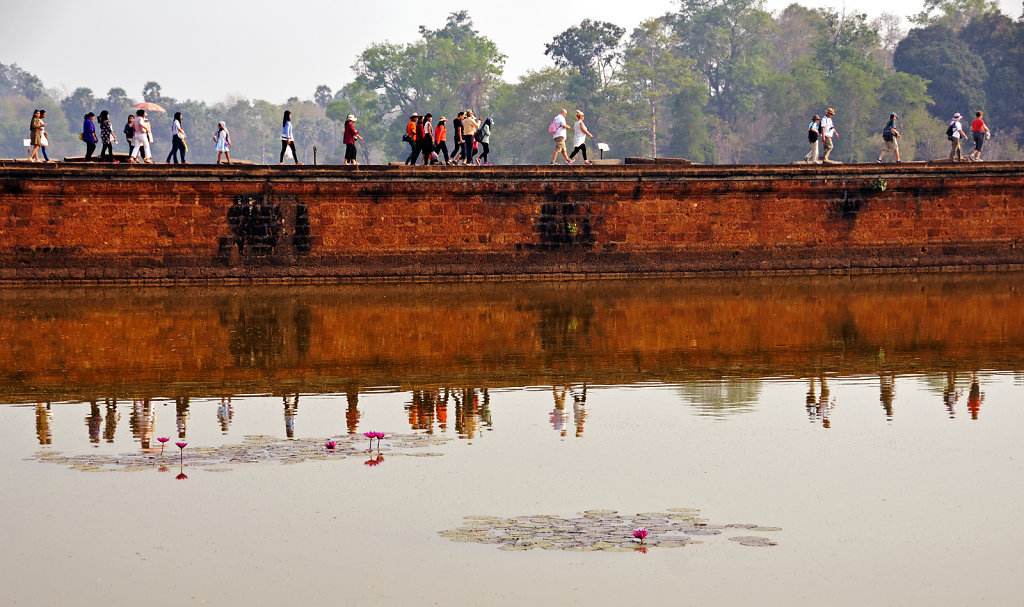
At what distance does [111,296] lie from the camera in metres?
17.6

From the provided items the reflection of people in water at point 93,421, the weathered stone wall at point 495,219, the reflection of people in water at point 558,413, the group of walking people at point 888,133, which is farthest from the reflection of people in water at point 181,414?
the group of walking people at point 888,133

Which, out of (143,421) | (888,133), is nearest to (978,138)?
Answer: (888,133)

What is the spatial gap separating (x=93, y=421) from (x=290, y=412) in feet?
4.23

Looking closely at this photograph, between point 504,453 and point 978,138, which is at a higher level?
point 978,138

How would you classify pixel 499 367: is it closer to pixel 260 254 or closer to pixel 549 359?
pixel 549 359

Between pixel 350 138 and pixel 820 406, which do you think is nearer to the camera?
pixel 820 406

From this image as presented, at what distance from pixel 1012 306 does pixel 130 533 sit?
38.7ft

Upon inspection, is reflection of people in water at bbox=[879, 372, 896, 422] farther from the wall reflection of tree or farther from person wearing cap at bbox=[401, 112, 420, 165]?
person wearing cap at bbox=[401, 112, 420, 165]

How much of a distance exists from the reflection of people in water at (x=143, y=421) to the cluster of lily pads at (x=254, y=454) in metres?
0.35

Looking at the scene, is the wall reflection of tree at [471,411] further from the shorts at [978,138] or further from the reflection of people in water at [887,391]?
the shorts at [978,138]

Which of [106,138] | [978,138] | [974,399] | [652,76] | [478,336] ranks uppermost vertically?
[652,76]

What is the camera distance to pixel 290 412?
31.3 ft

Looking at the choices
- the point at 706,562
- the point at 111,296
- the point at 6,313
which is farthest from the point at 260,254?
the point at 706,562

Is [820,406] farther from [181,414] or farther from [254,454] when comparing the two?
[181,414]
